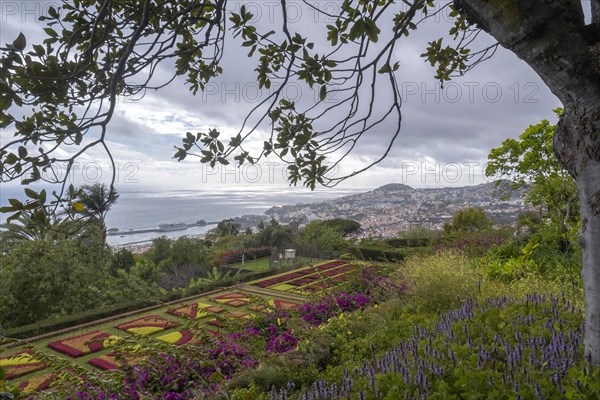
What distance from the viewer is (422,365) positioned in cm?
220

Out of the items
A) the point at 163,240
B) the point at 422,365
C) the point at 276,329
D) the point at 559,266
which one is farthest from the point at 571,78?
the point at 163,240

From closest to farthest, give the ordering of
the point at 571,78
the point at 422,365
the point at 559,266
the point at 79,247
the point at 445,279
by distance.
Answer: the point at 571,78, the point at 422,365, the point at 445,279, the point at 559,266, the point at 79,247

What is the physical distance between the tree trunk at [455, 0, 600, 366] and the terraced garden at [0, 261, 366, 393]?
369cm

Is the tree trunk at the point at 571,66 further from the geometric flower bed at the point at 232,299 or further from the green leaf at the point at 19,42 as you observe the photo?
the geometric flower bed at the point at 232,299

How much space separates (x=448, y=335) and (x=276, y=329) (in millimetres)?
4003

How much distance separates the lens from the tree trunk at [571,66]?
1.45 meters

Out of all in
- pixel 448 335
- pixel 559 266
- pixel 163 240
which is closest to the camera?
pixel 448 335

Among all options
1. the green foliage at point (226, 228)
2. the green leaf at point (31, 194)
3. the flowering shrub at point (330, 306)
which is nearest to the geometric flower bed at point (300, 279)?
the flowering shrub at point (330, 306)

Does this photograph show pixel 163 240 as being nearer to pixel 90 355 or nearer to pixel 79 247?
pixel 79 247

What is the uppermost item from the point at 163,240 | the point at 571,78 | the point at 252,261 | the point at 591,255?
the point at 571,78

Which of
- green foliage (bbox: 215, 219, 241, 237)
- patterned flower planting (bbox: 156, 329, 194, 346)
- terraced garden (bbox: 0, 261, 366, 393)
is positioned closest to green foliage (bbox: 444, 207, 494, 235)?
terraced garden (bbox: 0, 261, 366, 393)

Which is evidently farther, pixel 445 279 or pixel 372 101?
pixel 445 279

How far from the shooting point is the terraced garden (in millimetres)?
4526

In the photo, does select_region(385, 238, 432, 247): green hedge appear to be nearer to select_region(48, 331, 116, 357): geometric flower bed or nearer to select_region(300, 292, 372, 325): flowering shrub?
select_region(300, 292, 372, 325): flowering shrub
